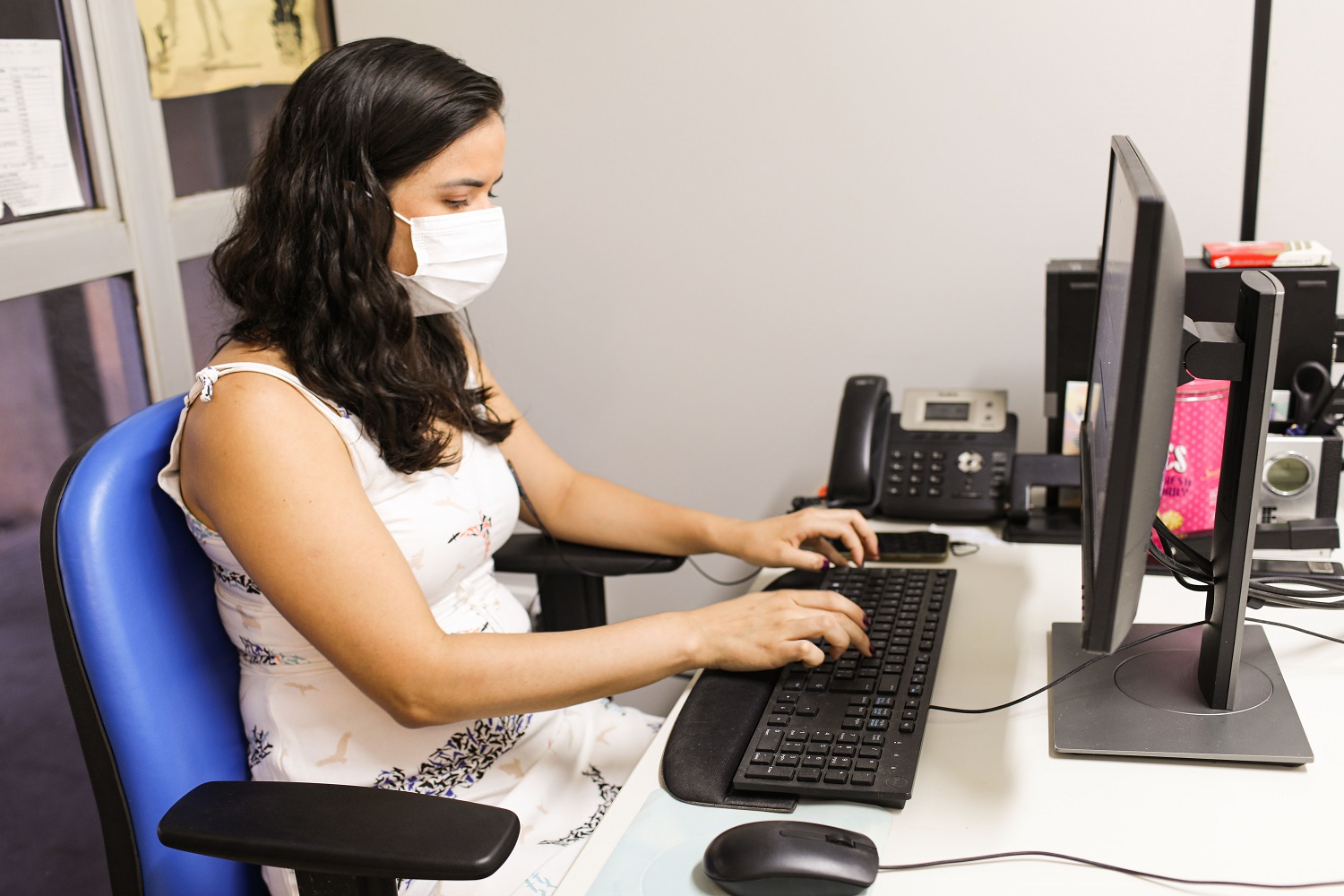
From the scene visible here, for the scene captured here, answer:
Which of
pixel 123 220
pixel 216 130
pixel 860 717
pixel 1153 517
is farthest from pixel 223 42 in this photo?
pixel 1153 517

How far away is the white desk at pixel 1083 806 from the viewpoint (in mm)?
744

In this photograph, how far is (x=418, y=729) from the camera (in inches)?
43.7

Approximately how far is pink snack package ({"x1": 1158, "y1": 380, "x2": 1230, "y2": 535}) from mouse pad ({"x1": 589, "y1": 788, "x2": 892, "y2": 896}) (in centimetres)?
66

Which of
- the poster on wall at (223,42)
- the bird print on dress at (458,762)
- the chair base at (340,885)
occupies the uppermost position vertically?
the poster on wall at (223,42)

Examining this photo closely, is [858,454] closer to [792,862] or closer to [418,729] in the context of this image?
[418,729]

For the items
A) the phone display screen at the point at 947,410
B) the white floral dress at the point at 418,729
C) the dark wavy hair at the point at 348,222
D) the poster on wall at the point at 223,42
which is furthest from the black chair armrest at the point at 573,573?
the poster on wall at the point at 223,42

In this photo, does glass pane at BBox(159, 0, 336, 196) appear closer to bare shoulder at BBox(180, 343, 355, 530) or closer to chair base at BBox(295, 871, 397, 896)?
bare shoulder at BBox(180, 343, 355, 530)

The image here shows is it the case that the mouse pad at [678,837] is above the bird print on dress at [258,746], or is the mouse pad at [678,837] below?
above

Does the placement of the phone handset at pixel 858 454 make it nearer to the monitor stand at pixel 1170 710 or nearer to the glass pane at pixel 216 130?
the monitor stand at pixel 1170 710

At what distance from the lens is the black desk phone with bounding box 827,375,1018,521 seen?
4.77 feet

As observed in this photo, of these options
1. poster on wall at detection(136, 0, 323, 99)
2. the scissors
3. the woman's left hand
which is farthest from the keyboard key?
poster on wall at detection(136, 0, 323, 99)

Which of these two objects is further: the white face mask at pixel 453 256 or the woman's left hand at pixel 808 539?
the woman's left hand at pixel 808 539

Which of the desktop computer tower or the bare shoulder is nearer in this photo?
the bare shoulder

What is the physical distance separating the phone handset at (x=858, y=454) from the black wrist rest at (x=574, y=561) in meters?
0.27
